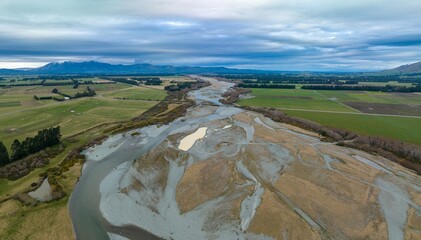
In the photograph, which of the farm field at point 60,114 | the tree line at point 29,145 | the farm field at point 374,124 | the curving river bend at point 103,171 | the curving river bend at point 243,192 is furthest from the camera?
the farm field at point 60,114

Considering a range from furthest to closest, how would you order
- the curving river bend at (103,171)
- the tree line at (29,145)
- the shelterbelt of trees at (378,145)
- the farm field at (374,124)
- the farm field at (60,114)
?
the farm field at (60,114)
the farm field at (374,124)
the shelterbelt of trees at (378,145)
the tree line at (29,145)
the curving river bend at (103,171)

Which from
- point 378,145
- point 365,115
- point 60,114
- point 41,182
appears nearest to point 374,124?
point 365,115

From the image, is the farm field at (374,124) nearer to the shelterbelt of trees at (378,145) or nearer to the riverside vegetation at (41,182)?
the shelterbelt of trees at (378,145)

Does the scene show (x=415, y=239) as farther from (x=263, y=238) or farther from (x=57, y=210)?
(x=57, y=210)

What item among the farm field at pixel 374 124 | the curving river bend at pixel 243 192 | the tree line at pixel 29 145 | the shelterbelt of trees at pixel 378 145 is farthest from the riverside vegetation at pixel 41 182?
the farm field at pixel 374 124

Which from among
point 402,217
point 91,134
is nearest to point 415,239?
point 402,217

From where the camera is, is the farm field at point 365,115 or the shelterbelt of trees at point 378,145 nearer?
the shelterbelt of trees at point 378,145

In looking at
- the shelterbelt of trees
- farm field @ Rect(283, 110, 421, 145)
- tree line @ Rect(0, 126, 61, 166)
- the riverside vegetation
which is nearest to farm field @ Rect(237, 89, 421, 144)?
farm field @ Rect(283, 110, 421, 145)

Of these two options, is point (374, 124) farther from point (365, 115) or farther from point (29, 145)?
point (29, 145)

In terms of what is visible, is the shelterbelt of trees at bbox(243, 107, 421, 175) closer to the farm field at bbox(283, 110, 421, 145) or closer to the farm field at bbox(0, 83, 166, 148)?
the farm field at bbox(283, 110, 421, 145)
